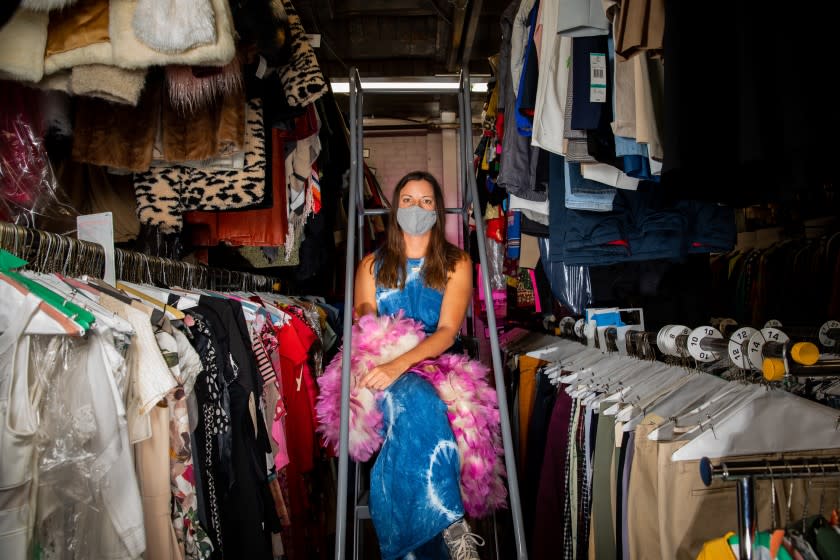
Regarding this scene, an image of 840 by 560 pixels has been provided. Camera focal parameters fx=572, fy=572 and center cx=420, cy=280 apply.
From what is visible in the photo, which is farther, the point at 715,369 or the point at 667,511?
the point at 715,369

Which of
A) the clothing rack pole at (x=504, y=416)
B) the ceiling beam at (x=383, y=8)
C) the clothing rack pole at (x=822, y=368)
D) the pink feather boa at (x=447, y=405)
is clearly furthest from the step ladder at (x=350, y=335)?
the ceiling beam at (x=383, y=8)

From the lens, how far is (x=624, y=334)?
7.39ft

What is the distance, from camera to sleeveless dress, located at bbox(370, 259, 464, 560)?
1.80 meters

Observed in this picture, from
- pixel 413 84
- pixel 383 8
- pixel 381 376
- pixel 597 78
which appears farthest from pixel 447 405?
pixel 383 8

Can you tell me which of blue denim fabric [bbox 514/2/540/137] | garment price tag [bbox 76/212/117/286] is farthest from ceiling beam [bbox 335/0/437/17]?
garment price tag [bbox 76/212/117/286]

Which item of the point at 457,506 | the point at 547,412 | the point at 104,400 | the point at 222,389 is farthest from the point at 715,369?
the point at 104,400

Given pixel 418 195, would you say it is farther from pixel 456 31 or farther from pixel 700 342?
pixel 456 31

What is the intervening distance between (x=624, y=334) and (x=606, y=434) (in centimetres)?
67

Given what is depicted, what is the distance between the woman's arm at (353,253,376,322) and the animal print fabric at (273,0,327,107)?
74cm

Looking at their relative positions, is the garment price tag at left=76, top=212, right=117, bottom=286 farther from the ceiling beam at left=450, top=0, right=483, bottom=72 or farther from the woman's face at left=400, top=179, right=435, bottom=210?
the ceiling beam at left=450, top=0, right=483, bottom=72

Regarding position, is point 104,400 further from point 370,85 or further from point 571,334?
point 571,334

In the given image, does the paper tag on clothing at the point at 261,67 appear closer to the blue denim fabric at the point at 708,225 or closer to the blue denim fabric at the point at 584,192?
the blue denim fabric at the point at 584,192

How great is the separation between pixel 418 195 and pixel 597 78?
87 cm

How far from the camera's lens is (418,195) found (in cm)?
250
